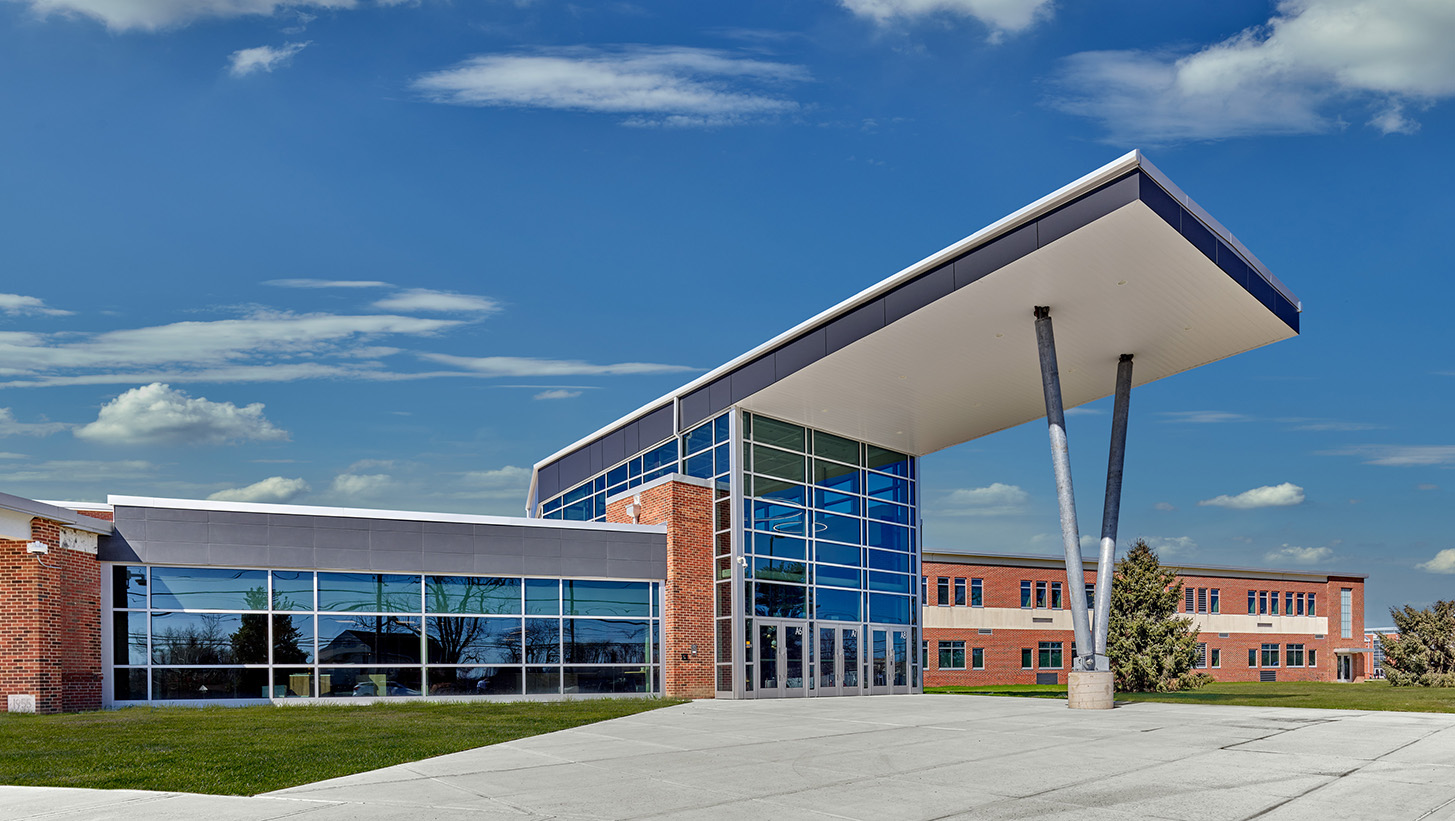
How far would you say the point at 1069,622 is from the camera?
188 feet

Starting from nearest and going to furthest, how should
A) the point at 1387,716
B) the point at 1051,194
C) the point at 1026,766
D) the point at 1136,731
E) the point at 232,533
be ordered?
the point at 1026,766 → the point at 1136,731 → the point at 1051,194 → the point at 1387,716 → the point at 232,533

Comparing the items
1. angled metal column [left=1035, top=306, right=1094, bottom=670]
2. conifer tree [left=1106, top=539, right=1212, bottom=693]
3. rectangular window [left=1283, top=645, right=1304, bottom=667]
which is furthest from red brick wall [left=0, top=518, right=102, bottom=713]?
rectangular window [left=1283, top=645, right=1304, bottom=667]

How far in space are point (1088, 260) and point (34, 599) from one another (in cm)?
Answer: 2061

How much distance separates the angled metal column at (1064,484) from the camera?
928 inches

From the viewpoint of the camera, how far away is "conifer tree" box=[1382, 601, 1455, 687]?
46.8 metres

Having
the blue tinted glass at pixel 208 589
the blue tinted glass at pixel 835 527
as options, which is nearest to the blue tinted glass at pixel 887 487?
the blue tinted glass at pixel 835 527

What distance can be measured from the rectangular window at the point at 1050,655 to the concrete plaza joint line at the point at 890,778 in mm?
38050

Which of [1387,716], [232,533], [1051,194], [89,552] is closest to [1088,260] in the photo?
[1051,194]

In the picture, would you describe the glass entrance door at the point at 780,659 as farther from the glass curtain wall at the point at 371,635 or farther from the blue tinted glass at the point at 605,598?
the blue tinted glass at the point at 605,598

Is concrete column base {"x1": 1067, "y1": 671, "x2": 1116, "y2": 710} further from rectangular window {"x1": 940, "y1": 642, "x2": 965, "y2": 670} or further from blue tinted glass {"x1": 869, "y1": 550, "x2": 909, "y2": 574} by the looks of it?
rectangular window {"x1": 940, "y1": 642, "x2": 965, "y2": 670}

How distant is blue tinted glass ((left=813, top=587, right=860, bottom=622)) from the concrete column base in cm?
877

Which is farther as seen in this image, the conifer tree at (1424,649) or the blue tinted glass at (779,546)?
the conifer tree at (1424,649)

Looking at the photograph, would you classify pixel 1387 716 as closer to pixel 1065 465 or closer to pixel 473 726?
pixel 1065 465

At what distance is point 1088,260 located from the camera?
20781 millimetres
